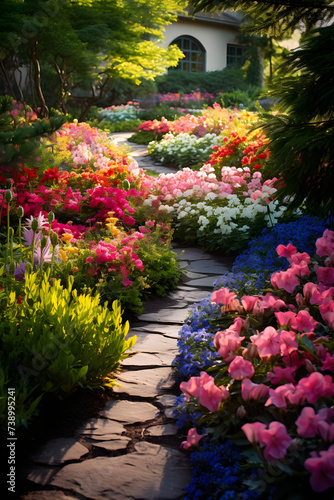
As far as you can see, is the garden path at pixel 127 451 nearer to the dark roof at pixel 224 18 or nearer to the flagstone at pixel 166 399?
the flagstone at pixel 166 399

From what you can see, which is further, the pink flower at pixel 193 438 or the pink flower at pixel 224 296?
the pink flower at pixel 224 296

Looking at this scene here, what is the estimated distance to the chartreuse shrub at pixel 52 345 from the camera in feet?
8.46

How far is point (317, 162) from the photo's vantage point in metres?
3.18

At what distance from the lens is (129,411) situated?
279 centimetres

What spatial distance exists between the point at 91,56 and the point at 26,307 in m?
12.2

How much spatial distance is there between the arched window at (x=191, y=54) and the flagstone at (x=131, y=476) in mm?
29005

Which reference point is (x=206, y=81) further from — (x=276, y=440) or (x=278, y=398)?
(x=276, y=440)

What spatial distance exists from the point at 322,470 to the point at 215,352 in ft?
4.08

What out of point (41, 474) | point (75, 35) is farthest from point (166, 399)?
point (75, 35)

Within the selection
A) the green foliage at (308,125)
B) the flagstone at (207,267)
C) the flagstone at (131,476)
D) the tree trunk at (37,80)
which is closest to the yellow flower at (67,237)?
the flagstone at (207,267)

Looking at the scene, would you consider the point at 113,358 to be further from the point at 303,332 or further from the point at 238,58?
the point at 238,58

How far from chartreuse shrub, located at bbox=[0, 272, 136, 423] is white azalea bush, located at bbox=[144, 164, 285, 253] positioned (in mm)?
2980

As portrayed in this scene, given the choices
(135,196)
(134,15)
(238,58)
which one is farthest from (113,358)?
(238,58)

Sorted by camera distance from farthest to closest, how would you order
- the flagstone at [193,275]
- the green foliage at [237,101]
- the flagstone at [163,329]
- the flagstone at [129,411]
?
1. the green foliage at [237,101]
2. the flagstone at [193,275]
3. the flagstone at [163,329]
4. the flagstone at [129,411]
